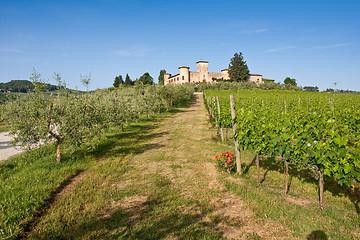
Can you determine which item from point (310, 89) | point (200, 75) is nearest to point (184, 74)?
point (200, 75)

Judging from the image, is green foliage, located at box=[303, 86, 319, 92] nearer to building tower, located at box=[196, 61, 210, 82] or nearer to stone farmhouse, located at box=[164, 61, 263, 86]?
stone farmhouse, located at box=[164, 61, 263, 86]

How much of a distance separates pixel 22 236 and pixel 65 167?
3.20 metres

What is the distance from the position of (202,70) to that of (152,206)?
76940 millimetres

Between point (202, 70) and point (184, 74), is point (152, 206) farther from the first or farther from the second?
point (202, 70)

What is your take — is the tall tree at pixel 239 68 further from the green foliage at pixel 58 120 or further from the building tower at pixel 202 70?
the green foliage at pixel 58 120

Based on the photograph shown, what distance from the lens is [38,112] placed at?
6500 millimetres

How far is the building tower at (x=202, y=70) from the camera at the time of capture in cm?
7744

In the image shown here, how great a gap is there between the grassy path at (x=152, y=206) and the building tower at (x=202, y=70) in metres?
72.9

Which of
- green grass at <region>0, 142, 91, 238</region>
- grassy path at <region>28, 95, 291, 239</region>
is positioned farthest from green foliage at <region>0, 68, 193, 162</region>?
grassy path at <region>28, 95, 291, 239</region>

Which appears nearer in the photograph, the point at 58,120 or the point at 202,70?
the point at 58,120

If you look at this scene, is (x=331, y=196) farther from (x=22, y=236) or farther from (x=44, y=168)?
(x=44, y=168)

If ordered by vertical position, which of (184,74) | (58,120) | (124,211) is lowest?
(124,211)

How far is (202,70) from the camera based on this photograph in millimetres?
77625

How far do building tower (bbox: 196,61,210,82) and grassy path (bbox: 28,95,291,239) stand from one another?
72.9 meters
